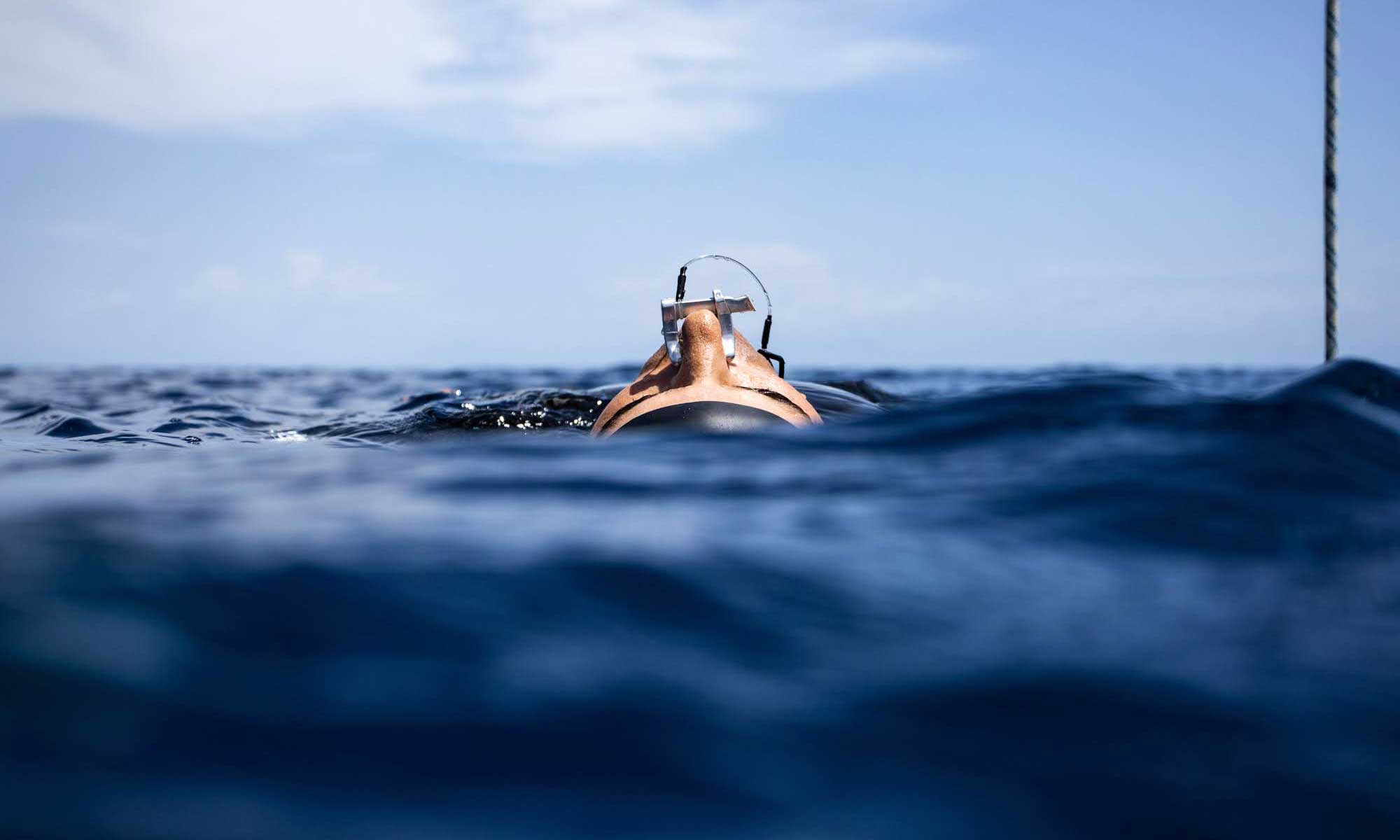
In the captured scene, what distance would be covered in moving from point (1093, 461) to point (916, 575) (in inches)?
60.8

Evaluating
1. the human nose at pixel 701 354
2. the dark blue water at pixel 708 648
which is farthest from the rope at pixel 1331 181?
the human nose at pixel 701 354

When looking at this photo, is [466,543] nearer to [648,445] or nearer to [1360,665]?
[648,445]

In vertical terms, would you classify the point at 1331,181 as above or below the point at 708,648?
above

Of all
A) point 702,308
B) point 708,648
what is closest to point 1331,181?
point 702,308

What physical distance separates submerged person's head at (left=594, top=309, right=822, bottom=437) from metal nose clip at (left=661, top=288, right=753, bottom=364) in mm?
81

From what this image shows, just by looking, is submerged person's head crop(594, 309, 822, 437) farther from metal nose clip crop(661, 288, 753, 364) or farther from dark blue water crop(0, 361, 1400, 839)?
dark blue water crop(0, 361, 1400, 839)

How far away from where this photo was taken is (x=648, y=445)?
14.7 ft

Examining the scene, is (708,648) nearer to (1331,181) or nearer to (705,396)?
(705,396)

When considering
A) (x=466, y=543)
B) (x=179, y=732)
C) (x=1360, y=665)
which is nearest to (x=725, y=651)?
(x=466, y=543)

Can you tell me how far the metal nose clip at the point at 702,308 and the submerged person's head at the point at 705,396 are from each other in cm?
8

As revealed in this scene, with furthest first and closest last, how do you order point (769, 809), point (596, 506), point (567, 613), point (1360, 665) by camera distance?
1. point (596, 506)
2. point (567, 613)
3. point (1360, 665)
4. point (769, 809)

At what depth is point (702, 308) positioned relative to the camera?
5684 millimetres

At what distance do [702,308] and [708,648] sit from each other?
363 cm

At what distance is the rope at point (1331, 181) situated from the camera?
18.0 ft
